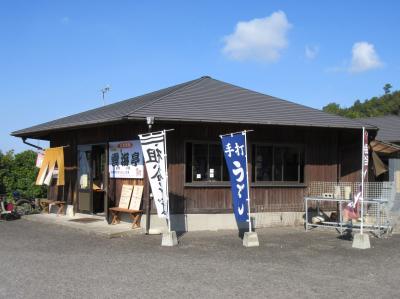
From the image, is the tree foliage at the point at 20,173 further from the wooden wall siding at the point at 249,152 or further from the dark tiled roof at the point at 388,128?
the dark tiled roof at the point at 388,128

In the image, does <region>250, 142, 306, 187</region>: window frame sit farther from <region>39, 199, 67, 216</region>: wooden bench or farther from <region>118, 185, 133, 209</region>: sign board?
<region>39, 199, 67, 216</region>: wooden bench

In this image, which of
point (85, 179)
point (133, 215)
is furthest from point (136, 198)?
point (85, 179)

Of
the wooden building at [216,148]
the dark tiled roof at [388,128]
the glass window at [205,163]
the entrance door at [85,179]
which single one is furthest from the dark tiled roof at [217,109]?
the dark tiled roof at [388,128]

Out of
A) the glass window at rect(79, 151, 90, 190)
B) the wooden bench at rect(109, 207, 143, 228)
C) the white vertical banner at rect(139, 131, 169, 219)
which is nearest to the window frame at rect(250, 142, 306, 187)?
the wooden bench at rect(109, 207, 143, 228)

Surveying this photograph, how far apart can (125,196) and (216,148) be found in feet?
8.77

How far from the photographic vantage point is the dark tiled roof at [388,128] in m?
19.7

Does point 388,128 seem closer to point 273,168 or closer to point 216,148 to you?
point 273,168

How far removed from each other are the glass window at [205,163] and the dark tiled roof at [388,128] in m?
9.62

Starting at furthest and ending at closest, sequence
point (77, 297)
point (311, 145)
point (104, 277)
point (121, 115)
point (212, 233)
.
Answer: point (311, 145) → point (212, 233) → point (121, 115) → point (104, 277) → point (77, 297)

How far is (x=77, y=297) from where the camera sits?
6094mm

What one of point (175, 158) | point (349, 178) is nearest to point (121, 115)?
point (175, 158)

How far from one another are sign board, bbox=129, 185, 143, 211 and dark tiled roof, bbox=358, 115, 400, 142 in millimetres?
11448

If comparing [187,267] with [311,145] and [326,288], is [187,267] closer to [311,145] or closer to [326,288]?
[326,288]

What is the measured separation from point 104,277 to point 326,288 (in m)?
3.20
